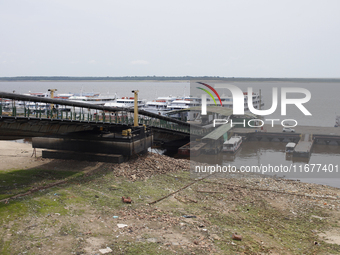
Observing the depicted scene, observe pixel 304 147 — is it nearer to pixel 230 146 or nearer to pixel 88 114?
pixel 230 146

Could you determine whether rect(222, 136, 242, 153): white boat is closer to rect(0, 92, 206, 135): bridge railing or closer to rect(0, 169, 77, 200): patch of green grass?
rect(0, 92, 206, 135): bridge railing

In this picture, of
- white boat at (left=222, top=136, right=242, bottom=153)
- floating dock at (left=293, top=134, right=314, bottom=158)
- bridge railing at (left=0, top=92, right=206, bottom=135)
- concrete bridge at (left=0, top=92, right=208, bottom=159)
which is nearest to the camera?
concrete bridge at (left=0, top=92, right=208, bottom=159)

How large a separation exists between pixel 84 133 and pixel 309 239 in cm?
2028

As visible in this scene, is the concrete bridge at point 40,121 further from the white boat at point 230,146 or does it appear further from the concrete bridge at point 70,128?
the white boat at point 230,146

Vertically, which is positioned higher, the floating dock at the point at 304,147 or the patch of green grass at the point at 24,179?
the patch of green grass at the point at 24,179

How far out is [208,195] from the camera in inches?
915

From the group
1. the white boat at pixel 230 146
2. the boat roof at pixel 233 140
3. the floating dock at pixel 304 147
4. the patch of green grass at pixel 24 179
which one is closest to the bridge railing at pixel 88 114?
the patch of green grass at pixel 24 179

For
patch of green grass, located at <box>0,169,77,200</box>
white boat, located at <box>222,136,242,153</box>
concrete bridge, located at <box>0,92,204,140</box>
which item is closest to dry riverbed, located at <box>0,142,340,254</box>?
patch of green grass, located at <box>0,169,77,200</box>

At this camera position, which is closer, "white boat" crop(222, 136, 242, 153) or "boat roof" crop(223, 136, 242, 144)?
"white boat" crop(222, 136, 242, 153)

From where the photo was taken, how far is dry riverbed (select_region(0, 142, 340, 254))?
15.0m

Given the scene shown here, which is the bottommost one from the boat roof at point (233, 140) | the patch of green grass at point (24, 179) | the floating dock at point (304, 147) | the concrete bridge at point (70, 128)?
the floating dock at point (304, 147)

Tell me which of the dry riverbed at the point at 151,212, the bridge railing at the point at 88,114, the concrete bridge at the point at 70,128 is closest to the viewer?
the dry riverbed at the point at 151,212

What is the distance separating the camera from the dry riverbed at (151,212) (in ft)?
49.3

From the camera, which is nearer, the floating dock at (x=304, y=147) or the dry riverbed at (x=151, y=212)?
the dry riverbed at (x=151, y=212)
